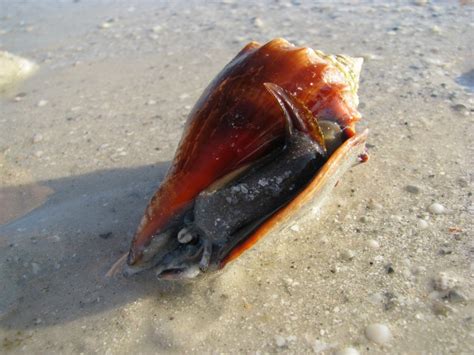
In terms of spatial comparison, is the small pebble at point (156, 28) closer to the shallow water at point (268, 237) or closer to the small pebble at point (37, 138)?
the shallow water at point (268, 237)

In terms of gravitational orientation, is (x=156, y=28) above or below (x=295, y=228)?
below

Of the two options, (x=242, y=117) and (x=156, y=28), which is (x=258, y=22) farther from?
(x=242, y=117)

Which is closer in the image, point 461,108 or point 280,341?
point 280,341

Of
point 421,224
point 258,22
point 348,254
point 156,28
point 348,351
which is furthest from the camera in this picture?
point 156,28

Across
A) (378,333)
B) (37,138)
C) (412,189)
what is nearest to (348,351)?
(378,333)

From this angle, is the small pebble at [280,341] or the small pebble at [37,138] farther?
the small pebble at [37,138]


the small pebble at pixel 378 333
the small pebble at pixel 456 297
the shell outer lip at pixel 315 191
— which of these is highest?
the shell outer lip at pixel 315 191

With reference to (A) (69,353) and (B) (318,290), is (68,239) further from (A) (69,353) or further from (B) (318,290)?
(B) (318,290)

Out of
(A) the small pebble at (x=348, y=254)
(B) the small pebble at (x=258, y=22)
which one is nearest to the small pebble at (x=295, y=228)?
(A) the small pebble at (x=348, y=254)
